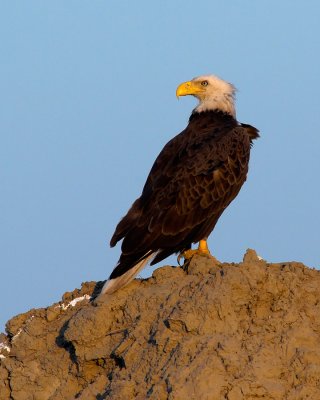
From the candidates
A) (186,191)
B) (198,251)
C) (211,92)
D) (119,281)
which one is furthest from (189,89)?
(119,281)

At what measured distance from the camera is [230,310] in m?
11.5

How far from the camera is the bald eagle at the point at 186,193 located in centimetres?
1352

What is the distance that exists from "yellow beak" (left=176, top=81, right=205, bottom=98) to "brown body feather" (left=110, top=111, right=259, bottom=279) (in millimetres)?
974

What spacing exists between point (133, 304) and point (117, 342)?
455 millimetres

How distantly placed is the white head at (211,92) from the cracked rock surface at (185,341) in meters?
3.20

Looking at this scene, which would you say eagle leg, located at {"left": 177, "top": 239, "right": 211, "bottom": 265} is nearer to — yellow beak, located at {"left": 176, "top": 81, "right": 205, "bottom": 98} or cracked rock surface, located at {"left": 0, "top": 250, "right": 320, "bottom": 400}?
cracked rock surface, located at {"left": 0, "top": 250, "right": 320, "bottom": 400}

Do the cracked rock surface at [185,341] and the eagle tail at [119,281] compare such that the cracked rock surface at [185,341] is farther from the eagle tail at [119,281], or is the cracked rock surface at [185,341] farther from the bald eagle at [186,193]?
the bald eagle at [186,193]

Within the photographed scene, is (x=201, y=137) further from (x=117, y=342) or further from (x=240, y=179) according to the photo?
(x=117, y=342)

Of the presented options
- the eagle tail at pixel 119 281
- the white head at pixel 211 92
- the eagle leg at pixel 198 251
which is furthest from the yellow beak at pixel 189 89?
the eagle tail at pixel 119 281

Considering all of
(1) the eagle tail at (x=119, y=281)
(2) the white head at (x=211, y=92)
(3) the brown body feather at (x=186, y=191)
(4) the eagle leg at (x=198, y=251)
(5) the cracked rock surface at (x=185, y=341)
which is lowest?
(5) the cracked rock surface at (x=185, y=341)

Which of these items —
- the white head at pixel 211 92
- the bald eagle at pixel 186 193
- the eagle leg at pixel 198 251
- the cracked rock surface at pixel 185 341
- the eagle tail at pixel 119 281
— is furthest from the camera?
the white head at pixel 211 92

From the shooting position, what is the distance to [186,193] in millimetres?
13953

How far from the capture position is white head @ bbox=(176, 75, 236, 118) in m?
15.4

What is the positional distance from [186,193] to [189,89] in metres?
2.15
